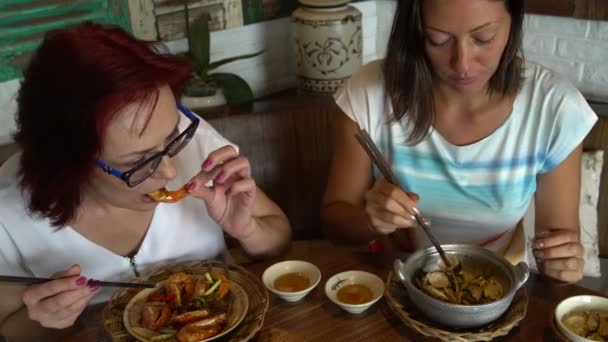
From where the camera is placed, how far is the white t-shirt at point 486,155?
1.56 m

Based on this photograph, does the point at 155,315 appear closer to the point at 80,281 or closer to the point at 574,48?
the point at 80,281

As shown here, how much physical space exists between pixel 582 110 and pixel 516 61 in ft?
0.73

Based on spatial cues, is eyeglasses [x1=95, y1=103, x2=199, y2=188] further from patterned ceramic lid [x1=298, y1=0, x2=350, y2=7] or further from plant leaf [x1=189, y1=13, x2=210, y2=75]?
patterned ceramic lid [x1=298, y1=0, x2=350, y2=7]

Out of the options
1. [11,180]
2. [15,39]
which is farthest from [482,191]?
[15,39]

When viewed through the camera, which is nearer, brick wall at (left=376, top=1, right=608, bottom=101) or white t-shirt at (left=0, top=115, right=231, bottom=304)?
white t-shirt at (left=0, top=115, right=231, bottom=304)

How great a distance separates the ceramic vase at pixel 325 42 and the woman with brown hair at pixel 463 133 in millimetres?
771

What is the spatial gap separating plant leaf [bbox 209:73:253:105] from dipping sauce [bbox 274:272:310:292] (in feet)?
3.84

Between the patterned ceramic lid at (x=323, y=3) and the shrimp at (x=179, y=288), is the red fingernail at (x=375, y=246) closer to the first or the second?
the shrimp at (x=179, y=288)

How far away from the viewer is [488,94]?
1614 millimetres

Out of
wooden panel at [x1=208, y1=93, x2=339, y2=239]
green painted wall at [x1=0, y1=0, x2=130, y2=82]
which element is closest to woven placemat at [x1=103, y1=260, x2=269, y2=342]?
wooden panel at [x1=208, y1=93, x2=339, y2=239]

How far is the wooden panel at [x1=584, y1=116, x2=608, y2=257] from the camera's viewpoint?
2090 millimetres

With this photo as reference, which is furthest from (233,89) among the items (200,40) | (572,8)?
(572,8)

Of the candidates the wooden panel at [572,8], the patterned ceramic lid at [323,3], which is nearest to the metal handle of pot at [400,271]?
the patterned ceramic lid at [323,3]

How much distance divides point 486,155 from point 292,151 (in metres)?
0.83
